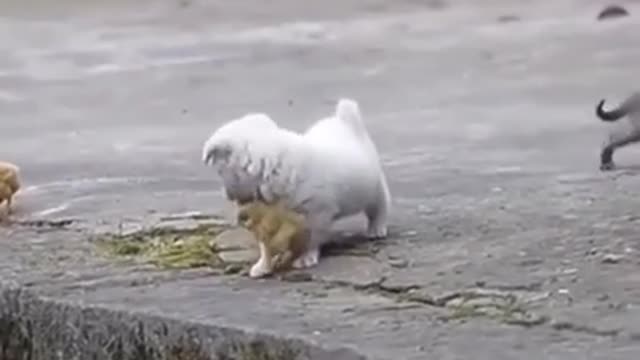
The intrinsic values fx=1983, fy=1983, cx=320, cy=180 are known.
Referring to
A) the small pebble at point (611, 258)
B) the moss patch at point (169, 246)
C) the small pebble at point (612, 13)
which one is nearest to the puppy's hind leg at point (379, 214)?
the moss patch at point (169, 246)

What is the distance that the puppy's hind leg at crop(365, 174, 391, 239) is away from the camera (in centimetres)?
478

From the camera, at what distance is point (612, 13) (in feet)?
52.9

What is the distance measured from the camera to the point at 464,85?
10.4 metres

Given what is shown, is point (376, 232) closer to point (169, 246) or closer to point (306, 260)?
point (306, 260)

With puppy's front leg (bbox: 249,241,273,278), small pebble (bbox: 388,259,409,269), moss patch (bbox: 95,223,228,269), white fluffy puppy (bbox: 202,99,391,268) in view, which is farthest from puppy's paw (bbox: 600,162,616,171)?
puppy's front leg (bbox: 249,241,273,278)

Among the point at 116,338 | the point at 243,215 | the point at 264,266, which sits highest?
the point at 243,215

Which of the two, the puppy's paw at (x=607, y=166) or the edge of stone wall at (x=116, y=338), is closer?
the edge of stone wall at (x=116, y=338)

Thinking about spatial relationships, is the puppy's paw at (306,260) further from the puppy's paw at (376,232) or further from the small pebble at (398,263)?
the puppy's paw at (376,232)

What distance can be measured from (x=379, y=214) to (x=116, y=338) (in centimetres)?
91

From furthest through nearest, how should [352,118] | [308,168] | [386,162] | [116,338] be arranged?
[386,162] → [352,118] → [308,168] → [116,338]

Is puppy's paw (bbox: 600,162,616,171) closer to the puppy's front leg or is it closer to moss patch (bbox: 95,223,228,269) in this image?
moss patch (bbox: 95,223,228,269)

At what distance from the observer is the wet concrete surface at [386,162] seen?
405cm

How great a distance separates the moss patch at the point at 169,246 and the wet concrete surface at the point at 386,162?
0.28ft

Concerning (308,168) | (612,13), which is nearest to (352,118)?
(308,168)
